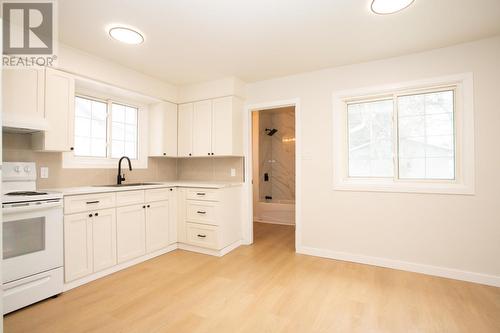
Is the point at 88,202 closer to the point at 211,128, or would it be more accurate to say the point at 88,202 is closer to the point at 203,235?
the point at 203,235

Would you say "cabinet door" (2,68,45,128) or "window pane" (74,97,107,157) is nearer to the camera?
"cabinet door" (2,68,45,128)

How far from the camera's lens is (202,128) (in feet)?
12.1

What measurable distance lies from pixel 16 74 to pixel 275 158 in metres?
4.98

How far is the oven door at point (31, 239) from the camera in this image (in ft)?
6.18

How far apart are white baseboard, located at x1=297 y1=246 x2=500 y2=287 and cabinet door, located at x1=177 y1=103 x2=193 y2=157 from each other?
2236mm

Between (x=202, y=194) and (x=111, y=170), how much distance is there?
1.24 metres

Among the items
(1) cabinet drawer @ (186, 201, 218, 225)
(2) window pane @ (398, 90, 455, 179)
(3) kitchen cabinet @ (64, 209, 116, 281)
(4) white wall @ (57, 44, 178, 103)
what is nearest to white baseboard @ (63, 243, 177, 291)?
(3) kitchen cabinet @ (64, 209, 116, 281)

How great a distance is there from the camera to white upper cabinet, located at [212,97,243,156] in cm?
347

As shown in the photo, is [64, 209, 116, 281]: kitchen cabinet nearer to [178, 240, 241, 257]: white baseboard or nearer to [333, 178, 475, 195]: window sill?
[178, 240, 241, 257]: white baseboard

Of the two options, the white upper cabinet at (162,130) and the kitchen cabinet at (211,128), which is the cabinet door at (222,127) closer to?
the kitchen cabinet at (211,128)

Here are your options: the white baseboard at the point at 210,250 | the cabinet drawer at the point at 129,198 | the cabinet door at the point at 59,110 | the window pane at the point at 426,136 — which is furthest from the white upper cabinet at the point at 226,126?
the window pane at the point at 426,136

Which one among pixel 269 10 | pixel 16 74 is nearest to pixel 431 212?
pixel 269 10

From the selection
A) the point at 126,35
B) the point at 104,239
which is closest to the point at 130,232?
the point at 104,239

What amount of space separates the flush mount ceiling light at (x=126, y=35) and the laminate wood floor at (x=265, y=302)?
7.99 feet
